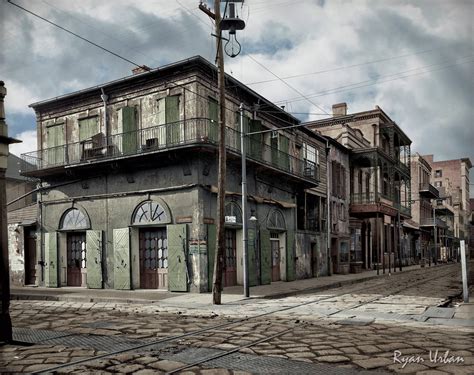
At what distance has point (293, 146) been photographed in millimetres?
25938

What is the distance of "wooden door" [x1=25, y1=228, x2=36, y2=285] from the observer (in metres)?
22.9

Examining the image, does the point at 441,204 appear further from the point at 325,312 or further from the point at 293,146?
the point at 325,312

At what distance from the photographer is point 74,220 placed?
21.4 meters

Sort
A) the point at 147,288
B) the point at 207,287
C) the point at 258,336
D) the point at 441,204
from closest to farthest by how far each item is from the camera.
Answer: the point at 258,336 → the point at 207,287 → the point at 147,288 → the point at 441,204

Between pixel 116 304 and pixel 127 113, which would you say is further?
pixel 127 113

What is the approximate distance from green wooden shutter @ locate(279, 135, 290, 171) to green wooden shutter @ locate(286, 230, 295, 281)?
3416 mm

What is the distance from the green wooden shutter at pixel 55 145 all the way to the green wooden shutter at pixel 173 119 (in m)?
6.01

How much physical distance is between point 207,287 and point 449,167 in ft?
253

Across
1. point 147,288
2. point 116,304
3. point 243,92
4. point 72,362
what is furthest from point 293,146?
point 72,362

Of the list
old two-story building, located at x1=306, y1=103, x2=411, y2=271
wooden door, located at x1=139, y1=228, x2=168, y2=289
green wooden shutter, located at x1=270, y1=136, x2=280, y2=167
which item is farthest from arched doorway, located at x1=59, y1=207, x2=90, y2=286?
old two-story building, located at x1=306, y1=103, x2=411, y2=271

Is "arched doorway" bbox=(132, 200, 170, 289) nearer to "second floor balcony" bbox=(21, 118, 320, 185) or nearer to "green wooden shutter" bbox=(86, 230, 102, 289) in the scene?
"green wooden shutter" bbox=(86, 230, 102, 289)

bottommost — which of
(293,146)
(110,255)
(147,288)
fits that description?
(147,288)

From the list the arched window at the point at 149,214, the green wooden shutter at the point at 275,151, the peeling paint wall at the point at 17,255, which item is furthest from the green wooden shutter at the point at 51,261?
the green wooden shutter at the point at 275,151

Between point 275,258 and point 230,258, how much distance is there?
4042 millimetres
